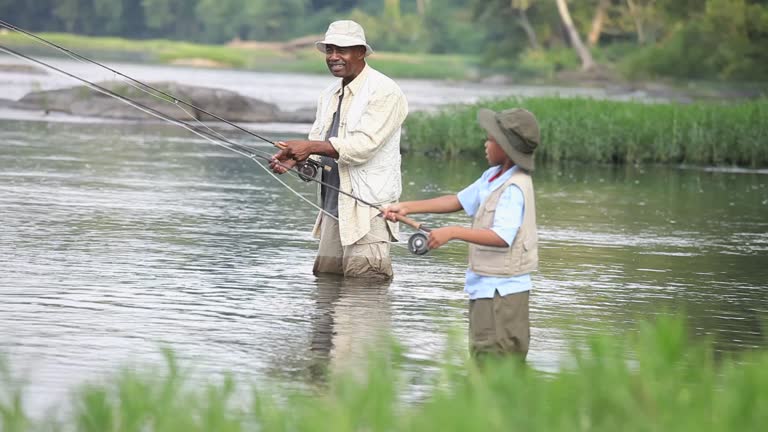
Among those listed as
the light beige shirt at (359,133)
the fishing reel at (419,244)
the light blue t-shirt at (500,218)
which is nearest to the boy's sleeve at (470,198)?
the light blue t-shirt at (500,218)

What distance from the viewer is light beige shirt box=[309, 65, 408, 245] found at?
10031 millimetres

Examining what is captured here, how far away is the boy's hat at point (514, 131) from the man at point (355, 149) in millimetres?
3052

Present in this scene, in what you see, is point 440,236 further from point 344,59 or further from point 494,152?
point 344,59

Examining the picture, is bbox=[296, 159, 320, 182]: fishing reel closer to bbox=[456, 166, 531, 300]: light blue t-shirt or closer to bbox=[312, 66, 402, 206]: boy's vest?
bbox=[312, 66, 402, 206]: boy's vest

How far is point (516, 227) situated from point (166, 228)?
755 centimetres

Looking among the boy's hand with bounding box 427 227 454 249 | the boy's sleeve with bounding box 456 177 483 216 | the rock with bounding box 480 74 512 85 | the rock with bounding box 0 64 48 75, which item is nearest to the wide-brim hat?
the boy's sleeve with bounding box 456 177 483 216

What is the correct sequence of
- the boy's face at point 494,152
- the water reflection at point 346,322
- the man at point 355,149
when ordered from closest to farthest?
the boy's face at point 494,152
the water reflection at point 346,322
the man at point 355,149

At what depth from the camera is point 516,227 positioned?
22.6 ft

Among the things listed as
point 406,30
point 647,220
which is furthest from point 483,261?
point 406,30

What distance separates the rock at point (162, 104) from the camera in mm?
34844

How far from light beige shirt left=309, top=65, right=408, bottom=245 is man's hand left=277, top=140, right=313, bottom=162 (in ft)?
0.63

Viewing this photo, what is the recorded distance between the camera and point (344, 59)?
32.9 ft

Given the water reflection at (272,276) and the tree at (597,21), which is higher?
the tree at (597,21)

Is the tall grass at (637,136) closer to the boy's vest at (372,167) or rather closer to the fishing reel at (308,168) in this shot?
the boy's vest at (372,167)
